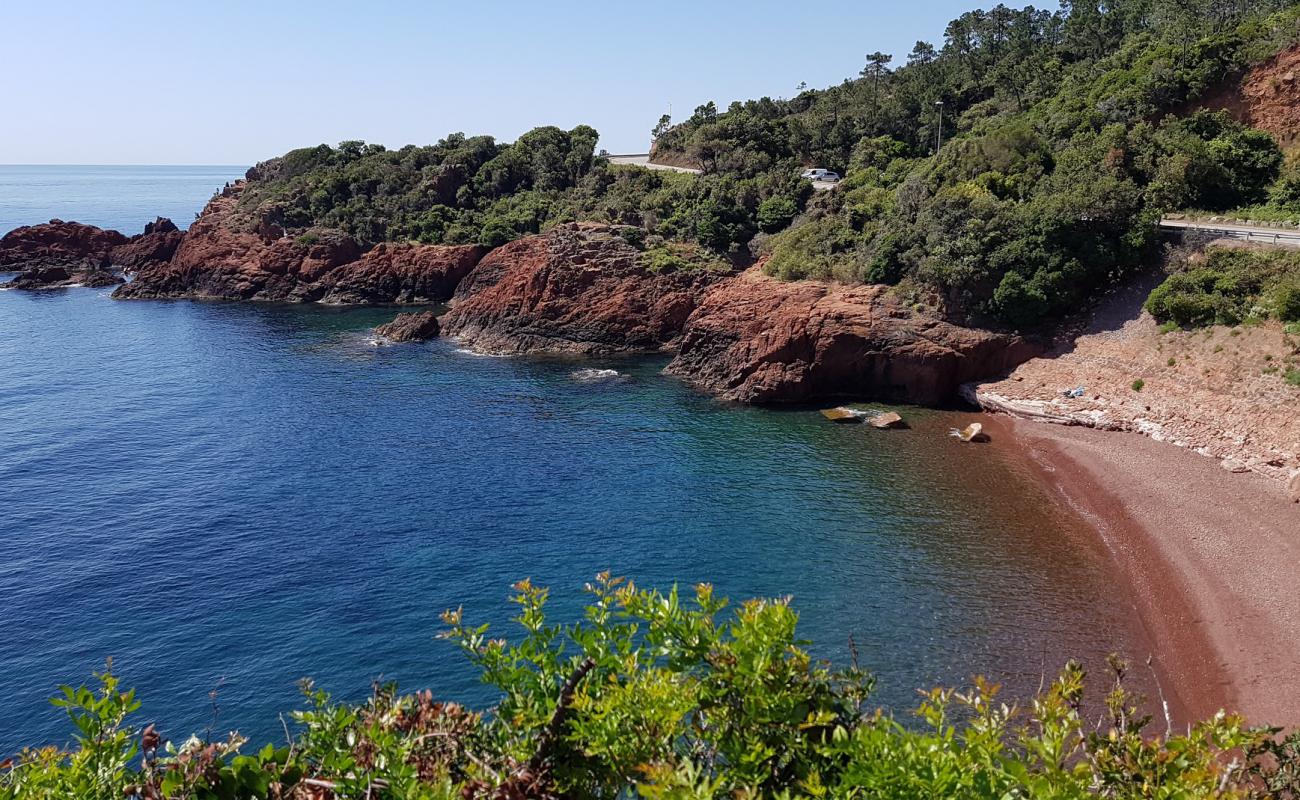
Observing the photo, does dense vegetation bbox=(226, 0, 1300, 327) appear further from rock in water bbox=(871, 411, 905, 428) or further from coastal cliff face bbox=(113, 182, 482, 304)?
rock in water bbox=(871, 411, 905, 428)

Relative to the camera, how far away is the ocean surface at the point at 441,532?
26000 mm

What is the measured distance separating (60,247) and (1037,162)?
402ft

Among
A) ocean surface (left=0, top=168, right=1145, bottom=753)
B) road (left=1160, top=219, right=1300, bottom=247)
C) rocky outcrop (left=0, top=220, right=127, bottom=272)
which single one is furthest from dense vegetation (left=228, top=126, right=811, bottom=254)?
road (left=1160, top=219, right=1300, bottom=247)

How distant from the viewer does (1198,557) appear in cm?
3120

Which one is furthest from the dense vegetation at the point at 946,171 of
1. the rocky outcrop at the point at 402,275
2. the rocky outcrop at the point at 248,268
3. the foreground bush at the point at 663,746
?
the foreground bush at the point at 663,746

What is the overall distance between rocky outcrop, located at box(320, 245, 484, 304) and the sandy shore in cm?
6145

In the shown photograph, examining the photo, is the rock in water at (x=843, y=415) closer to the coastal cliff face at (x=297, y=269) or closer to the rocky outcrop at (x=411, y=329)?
the rocky outcrop at (x=411, y=329)

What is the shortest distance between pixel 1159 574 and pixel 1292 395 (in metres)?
15.4

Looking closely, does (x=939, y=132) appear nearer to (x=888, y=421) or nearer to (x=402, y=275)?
(x=888, y=421)

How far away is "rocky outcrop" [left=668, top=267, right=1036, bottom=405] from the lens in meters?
50.9

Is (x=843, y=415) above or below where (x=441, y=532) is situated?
above

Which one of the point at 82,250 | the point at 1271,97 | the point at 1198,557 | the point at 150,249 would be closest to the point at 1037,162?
the point at 1271,97

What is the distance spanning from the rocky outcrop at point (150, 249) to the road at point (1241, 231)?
107m

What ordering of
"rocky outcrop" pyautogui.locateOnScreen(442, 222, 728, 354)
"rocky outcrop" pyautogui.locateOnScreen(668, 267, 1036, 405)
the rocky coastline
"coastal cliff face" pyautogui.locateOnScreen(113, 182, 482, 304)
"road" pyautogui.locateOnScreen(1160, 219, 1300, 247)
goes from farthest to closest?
"coastal cliff face" pyautogui.locateOnScreen(113, 182, 482, 304) → "rocky outcrop" pyautogui.locateOnScreen(442, 222, 728, 354) → the rocky coastline → "rocky outcrop" pyautogui.locateOnScreen(668, 267, 1036, 405) → "road" pyautogui.locateOnScreen(1160, 219, 1300, 247)
